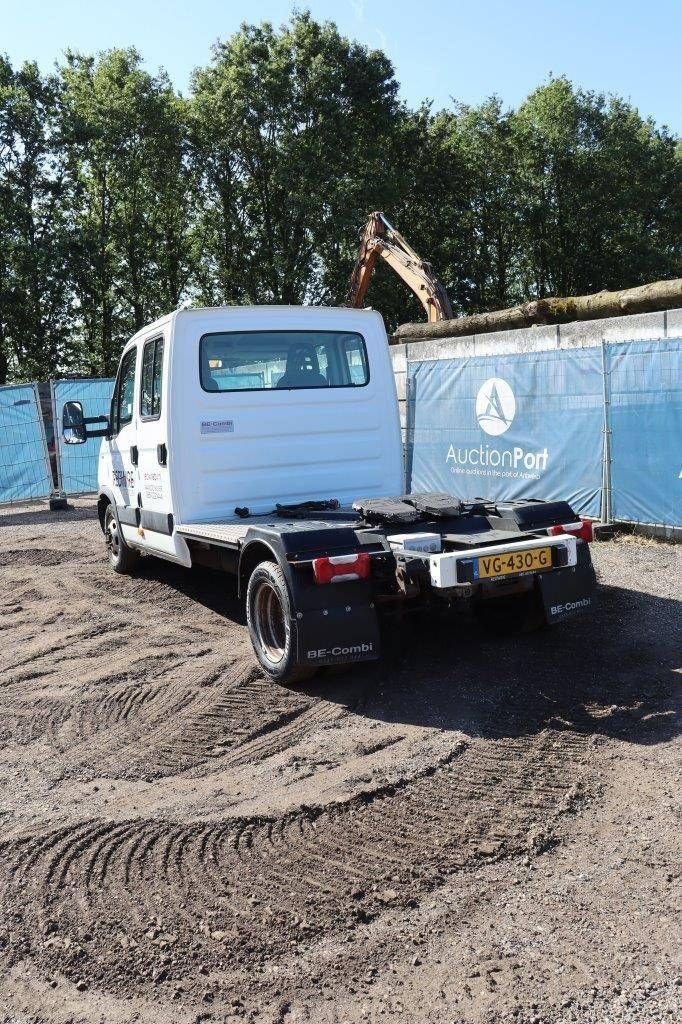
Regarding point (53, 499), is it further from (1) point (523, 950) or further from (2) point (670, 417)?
(1) point (523, 950)

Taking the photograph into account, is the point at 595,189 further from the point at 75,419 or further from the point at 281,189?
the point at 75,419

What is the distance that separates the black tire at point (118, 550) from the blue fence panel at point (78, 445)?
708 cm

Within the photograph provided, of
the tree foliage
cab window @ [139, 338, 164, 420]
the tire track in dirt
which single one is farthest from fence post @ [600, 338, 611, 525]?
the tree foliage

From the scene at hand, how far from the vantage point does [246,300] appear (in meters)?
34.7

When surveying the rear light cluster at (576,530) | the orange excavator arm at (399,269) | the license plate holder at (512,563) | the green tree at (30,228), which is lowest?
the license plate holder at (512,563)

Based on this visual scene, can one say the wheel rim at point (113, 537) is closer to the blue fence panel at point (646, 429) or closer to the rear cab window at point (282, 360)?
the rear cab window at point (282, 360)

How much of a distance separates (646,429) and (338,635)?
17.7 ft

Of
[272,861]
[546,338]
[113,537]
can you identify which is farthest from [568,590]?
[546,338]

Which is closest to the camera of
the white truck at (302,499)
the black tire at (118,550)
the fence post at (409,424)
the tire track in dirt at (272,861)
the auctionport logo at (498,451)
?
the tire track in dirt at (272,861)

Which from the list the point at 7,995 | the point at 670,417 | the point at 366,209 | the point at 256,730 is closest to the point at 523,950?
the point at 7,995

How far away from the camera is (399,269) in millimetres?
18234

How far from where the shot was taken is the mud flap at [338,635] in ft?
16.1

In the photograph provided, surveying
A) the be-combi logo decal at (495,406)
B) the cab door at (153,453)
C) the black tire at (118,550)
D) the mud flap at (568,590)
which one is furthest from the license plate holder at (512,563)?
the be-combi logo decal at (495,406)

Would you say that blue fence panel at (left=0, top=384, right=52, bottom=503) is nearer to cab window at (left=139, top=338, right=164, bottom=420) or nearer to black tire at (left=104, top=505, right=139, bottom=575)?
black tire at (left=104, top=505, right=139, bottom=575)
